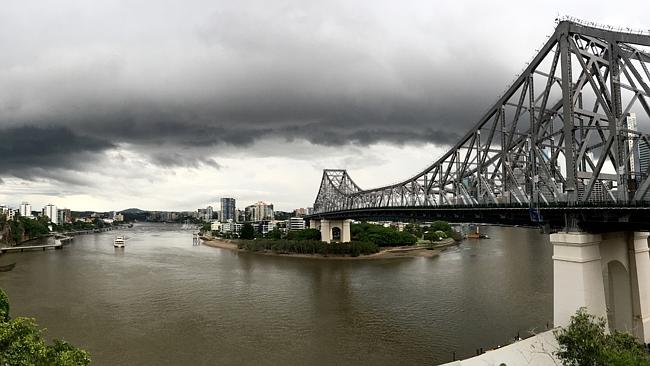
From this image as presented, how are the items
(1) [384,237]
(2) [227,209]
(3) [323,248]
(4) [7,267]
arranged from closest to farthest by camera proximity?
(4) [7,267], (3) [323,248], (1) [384,237], (2) [227,209]

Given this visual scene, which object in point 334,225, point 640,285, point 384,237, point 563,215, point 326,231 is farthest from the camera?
point 334,225

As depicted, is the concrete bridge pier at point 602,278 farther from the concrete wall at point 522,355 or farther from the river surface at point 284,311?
the river surface at point 284,311

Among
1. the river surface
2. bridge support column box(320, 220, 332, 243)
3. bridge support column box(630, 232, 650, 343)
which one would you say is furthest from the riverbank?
bridge support column box(630, 232, 650, 343)

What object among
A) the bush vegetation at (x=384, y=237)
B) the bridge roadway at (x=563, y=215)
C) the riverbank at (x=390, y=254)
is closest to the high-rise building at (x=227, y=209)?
the riverbank at (x=390, y=254)

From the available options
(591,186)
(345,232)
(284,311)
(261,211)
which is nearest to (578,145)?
(591,186)

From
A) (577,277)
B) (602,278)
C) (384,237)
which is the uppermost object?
(577,277)

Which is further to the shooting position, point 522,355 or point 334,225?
point 334,225

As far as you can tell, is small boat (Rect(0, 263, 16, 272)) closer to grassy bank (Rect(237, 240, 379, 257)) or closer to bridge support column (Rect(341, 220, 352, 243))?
grassy bank (Rect(237, 240, 379, 257))

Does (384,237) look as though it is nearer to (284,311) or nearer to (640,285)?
(284,311)
